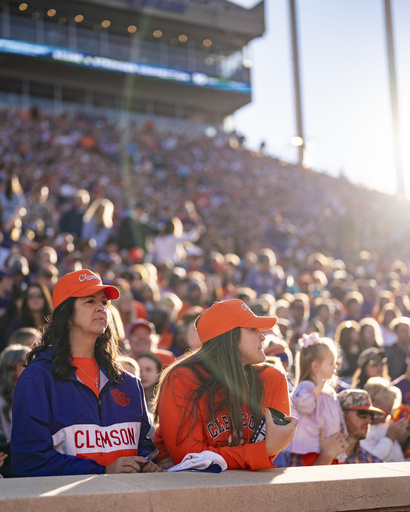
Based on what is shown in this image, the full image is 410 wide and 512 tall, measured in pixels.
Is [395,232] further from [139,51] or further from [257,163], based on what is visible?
[139,51]

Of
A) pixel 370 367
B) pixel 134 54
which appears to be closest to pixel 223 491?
pixel 370 367

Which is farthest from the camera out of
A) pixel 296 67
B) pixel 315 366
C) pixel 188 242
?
pixel 296 67

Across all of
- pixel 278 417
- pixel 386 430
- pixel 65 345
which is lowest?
pixel 386 430

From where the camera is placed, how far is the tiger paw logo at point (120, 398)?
3353 mm

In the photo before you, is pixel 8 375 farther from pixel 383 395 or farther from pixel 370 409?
pixel 383 395

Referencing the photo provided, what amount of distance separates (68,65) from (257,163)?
34.9 feet

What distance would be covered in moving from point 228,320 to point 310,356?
4.50 ft

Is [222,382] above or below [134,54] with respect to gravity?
below

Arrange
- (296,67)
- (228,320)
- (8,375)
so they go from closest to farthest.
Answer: (228,320)
(8,375)
(296,67)

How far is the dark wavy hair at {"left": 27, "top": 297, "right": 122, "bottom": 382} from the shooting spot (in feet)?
10.9

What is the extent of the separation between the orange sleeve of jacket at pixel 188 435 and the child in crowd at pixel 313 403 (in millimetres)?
1197

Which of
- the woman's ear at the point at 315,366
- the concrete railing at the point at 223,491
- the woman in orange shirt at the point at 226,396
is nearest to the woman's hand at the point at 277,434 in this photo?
the woman in orange shirt at the point at 226,396

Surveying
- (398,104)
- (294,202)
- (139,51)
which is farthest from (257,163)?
(139,51)

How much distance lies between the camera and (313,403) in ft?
14.5
